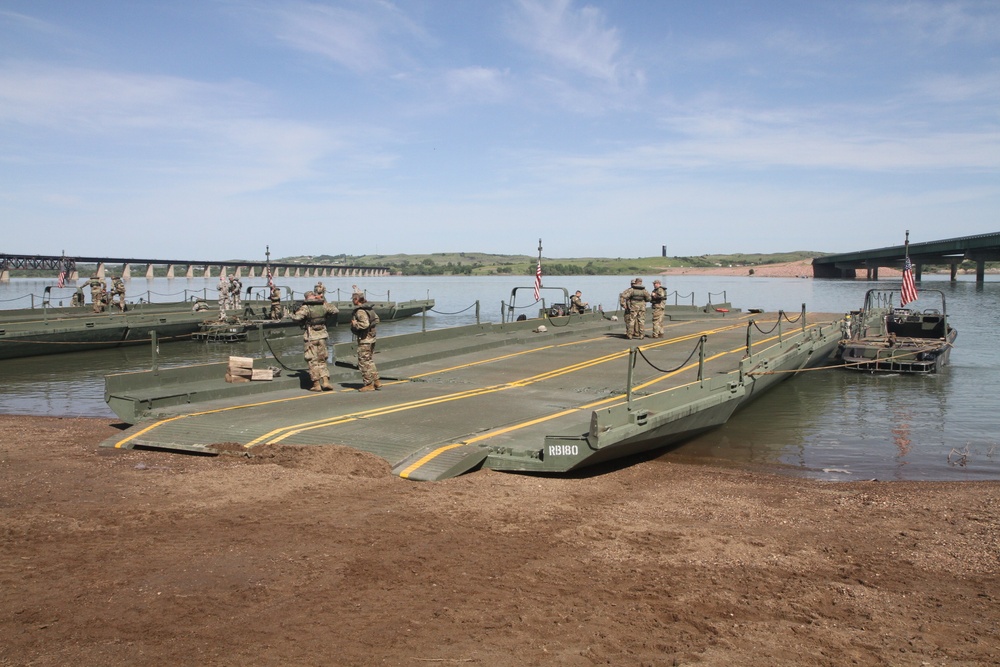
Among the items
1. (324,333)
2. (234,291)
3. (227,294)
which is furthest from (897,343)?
(234,291)

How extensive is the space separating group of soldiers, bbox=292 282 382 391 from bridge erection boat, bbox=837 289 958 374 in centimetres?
1508

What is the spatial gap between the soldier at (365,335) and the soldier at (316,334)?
0.51 m

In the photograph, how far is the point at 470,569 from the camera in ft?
21.4

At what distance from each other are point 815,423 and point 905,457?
3125 millimetres

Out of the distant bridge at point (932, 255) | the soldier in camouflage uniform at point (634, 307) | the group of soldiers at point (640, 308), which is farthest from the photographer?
the distant bridge at point (932, 255)

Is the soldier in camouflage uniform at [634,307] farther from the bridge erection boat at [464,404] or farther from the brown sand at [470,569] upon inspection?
the brown sand at [470,569]

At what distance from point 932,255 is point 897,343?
84.9 m

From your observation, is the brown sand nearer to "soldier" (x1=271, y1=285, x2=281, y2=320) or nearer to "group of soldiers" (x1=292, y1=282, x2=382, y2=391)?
"group of soldiers" (x1=292, y1=282, x2=382, y2=391)

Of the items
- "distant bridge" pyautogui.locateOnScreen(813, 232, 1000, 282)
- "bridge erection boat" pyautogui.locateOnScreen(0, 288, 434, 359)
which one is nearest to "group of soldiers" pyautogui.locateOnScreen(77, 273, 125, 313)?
"bridge erection boat" pyautogui.locateOnScreen(0, 288, 434, 359)

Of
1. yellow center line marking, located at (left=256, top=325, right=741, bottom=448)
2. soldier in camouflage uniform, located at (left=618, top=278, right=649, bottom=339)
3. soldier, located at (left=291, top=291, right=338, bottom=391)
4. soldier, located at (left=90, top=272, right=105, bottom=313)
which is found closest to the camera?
yellow center line marking, located at (left=256, top=325, right=741, bottom=448)

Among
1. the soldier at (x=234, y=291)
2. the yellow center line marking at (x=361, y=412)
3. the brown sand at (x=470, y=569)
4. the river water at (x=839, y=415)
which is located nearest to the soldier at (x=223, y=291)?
the soldier at (x=234, y=291)

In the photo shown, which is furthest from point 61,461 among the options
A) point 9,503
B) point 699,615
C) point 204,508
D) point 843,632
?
point 843,632

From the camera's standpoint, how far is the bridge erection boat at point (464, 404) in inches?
394

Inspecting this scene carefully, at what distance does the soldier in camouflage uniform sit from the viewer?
2180 centimetres
